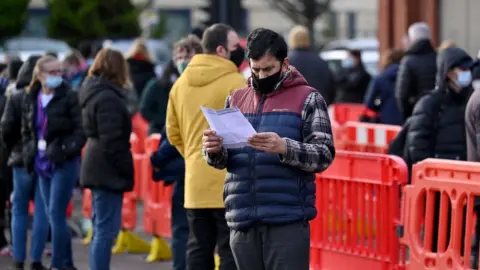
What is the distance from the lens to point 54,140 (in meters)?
10.6

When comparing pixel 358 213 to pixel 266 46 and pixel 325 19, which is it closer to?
pixel 266 46

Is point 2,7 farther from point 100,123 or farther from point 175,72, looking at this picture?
point 100,123

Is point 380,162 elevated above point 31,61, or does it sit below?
below

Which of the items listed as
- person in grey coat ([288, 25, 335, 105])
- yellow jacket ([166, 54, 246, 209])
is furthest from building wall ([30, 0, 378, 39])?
yellow jacket ([166, 54, 246, 209])

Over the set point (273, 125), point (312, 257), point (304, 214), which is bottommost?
point (312, 257)

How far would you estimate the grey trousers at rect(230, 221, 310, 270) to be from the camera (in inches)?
271

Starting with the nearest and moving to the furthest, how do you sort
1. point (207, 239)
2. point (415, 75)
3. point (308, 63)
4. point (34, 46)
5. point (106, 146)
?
point (207, 239) → point (106, 146) → point (415, 75) → point (308, 63) → point (34, 46)

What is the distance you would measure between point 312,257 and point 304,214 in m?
3.30

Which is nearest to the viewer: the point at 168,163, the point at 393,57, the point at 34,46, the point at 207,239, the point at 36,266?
the point at 207,239

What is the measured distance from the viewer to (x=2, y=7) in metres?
40.2

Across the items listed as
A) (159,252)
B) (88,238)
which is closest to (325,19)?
(88,238)

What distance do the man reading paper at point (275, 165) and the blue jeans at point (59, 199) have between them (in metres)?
3.84

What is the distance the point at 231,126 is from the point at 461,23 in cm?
1533

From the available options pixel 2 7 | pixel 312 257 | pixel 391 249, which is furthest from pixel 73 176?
pixel 2 7
